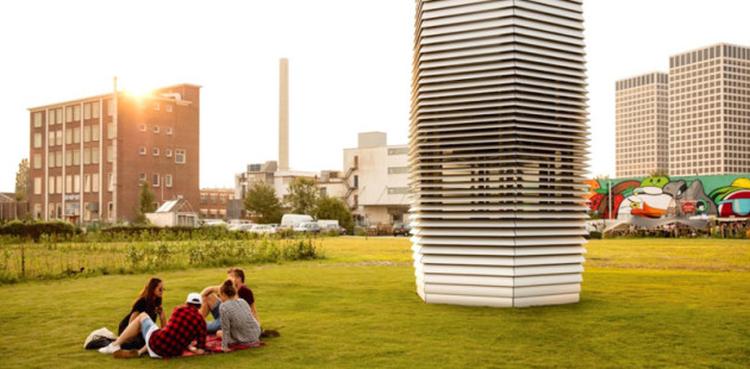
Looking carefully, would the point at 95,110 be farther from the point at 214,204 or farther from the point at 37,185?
the point at 214,204

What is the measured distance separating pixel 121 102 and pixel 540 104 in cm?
7542

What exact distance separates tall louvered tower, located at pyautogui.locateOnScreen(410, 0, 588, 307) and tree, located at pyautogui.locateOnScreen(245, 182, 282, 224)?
72.4 m

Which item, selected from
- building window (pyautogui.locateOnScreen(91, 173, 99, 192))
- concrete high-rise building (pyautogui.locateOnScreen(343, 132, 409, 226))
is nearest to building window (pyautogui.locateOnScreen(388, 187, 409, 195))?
concrete high-rise building (pyautogui.locateOnScreen(343, 132, 409, 226))

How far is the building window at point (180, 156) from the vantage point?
8706 cm

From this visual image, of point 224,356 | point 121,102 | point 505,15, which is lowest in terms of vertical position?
point 224,356

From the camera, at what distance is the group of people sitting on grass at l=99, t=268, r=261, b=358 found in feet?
30.9

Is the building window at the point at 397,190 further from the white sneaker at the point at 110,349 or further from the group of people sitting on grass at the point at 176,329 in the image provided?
the white sneaker at the point at 110,349

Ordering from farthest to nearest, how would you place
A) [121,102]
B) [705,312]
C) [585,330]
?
1. [121,102]
2. [705,312]
3. [585,330]

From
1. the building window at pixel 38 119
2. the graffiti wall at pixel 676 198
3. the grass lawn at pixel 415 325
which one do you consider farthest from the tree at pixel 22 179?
the grass lawn at pixel 415 325

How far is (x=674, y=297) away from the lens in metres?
14.5

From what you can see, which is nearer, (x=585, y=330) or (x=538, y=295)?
(x=585, y=330)

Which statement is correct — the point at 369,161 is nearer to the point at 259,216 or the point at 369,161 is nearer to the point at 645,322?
the point at 259,216

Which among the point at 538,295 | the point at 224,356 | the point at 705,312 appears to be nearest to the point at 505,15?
the point at 538,295

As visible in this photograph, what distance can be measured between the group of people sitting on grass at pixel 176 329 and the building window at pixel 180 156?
261 ft
